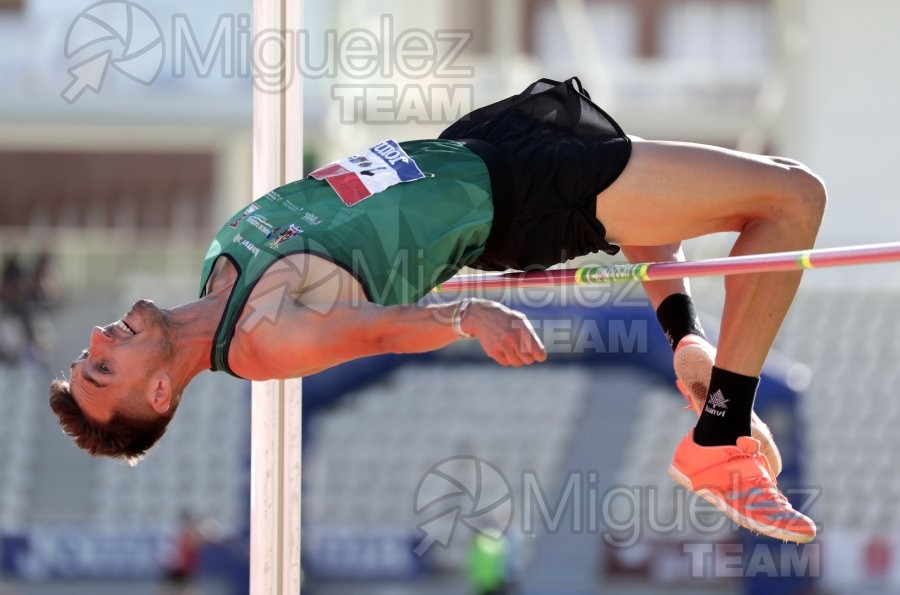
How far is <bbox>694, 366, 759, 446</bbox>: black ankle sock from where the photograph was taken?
3.40m

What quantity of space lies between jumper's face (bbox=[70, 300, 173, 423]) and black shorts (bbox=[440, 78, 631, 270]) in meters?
0.79

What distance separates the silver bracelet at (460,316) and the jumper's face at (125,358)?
747 mm

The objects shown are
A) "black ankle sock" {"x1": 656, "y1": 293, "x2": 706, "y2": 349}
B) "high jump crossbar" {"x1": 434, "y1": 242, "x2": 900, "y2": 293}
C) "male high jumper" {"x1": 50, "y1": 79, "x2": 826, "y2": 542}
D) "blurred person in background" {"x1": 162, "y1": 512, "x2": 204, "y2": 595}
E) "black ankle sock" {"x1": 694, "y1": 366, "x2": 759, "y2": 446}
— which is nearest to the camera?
"high jump crossbar" {"x1": 434, "y1": 242, "x2": 900, "y2": 293}

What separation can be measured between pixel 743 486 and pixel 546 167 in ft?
2.92

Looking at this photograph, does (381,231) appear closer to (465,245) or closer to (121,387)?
(465,245)

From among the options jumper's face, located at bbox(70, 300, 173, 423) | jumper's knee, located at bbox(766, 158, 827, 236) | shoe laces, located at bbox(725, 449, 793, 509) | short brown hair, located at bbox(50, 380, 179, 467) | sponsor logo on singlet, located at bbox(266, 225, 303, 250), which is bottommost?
shoe laces, located at bbox(725, 449, 793, 509)

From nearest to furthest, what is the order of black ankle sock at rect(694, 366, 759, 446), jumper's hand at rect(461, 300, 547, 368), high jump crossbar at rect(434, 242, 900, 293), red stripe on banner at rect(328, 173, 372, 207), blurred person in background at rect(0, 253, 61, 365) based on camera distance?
jumper's hand at rect(461, 300, 547, 368)
high jump crossbar at rect(434, 242, 900, 293)
red stripe on banner at rect(328, 173, 372, 207)
black ankle sock at rect(694, 366, 759, 446)
blurred person in background at rect(0, 253, 61, 365)

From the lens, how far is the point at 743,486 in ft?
11.0

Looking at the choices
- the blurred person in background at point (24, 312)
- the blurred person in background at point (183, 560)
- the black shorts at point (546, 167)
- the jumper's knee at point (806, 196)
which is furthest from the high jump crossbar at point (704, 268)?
the blurred person in background at point (24, 312)

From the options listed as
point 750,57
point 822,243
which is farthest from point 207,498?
point 750,57

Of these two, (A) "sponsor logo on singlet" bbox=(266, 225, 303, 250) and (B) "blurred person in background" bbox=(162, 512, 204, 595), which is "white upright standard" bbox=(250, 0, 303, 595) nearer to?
(A) "sponsor logo on singlet" bbox=(266, 225, 303, 250)

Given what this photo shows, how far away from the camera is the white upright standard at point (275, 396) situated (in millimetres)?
3543

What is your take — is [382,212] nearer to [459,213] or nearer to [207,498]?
[459,213]

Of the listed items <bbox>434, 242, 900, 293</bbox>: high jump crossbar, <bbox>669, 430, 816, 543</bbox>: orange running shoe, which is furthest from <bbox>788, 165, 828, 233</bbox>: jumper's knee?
<bbox>669, 430, 816, 543</bbox>: orange running shoe
